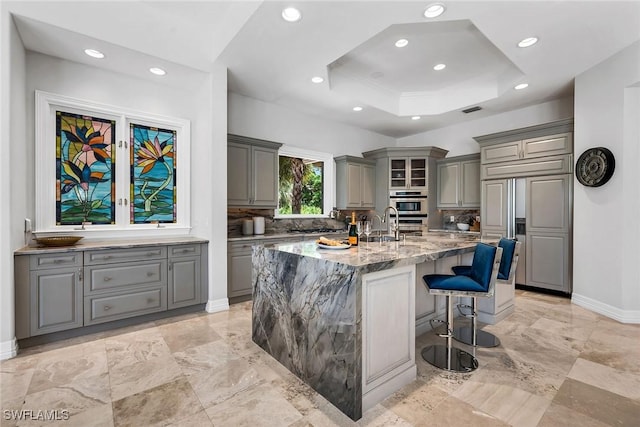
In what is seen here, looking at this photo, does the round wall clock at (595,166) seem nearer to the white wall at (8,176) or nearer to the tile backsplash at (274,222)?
the tile backsplash at (274,222)

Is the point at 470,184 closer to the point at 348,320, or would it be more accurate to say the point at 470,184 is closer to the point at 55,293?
the point at 348,320

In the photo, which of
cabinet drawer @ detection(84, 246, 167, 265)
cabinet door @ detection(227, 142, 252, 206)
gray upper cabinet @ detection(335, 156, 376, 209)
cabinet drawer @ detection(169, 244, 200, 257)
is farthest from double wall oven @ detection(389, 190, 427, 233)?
cabinet drawer @ detection(84, 246, 167, 265)

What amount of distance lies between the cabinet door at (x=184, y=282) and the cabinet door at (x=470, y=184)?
5.02 m

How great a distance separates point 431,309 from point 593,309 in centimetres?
232

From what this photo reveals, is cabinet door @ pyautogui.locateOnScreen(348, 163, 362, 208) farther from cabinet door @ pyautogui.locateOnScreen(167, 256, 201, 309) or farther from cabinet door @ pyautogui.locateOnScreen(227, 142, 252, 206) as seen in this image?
cabinet door @ pyautogui.locateOnScreen(167, 256, 201, 309)

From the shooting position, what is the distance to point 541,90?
4.42 meters

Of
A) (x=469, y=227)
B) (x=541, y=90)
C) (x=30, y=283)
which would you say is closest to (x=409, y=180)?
(x=469, y=227)

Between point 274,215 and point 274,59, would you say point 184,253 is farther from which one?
point 274,59

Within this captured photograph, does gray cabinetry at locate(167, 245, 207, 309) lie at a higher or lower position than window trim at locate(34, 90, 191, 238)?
lower

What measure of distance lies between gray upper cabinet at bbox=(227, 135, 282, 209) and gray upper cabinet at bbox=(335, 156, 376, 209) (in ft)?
5.36

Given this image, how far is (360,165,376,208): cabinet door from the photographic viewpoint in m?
6.14

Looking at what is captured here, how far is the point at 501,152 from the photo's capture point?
4.92m

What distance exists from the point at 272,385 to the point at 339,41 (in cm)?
334

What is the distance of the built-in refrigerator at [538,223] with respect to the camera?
13.9 ft
